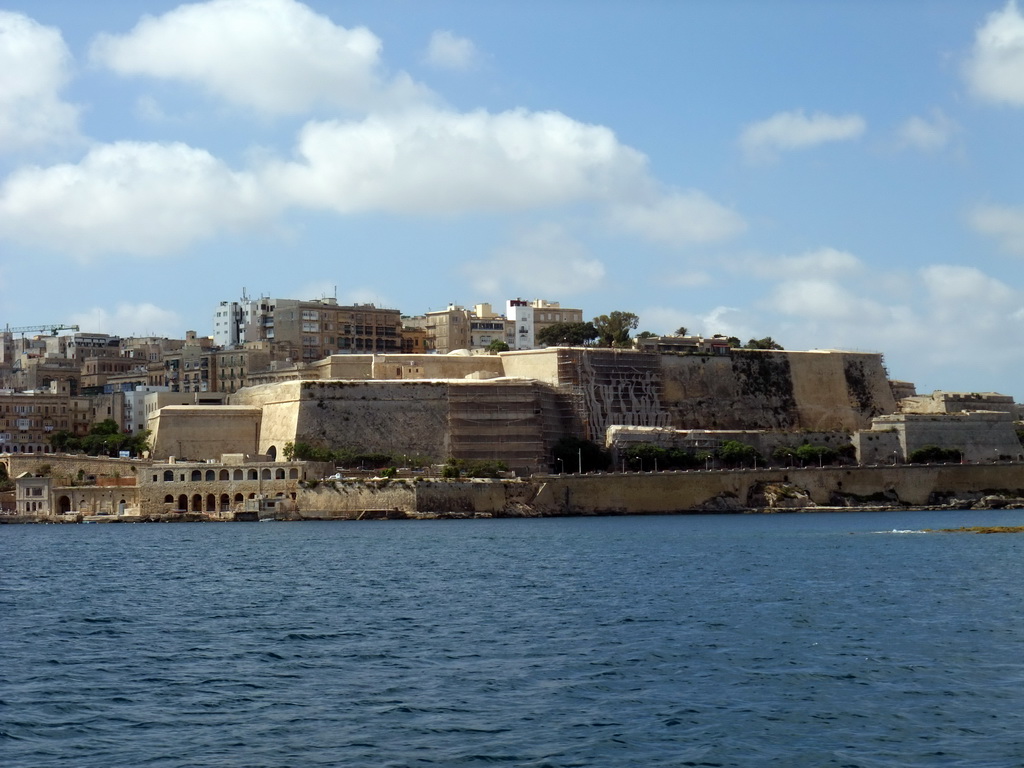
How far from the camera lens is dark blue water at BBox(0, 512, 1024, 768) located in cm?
1666

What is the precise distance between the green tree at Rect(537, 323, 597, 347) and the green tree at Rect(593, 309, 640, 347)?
0.65m

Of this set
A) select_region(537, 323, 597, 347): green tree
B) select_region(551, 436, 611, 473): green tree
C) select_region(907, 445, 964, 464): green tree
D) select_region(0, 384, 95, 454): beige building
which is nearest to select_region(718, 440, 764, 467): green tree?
select_region(551, 436, 611, 473): green tree

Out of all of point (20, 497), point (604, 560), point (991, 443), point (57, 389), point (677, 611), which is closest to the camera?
point (677, 611)

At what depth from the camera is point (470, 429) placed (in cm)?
7000

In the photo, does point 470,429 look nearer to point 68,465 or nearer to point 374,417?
point 374,417

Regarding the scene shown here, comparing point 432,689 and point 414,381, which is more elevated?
point 414,381

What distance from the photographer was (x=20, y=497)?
65062 millimetres

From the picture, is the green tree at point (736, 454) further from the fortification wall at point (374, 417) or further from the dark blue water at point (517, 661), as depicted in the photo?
the dark blue water at point (517, 661)

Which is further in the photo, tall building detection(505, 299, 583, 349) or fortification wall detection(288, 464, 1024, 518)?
tall building detection(505, 299, 583, 349)

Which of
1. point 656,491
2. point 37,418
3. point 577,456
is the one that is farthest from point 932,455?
point 37,418

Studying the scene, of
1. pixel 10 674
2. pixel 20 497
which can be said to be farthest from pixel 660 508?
→ pixel 10 674

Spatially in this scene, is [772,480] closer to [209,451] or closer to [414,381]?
[414,381]

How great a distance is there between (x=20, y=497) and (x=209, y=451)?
1018 cm

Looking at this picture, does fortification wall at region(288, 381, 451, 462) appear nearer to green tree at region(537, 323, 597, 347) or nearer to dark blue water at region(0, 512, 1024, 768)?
green tree at region(537, 323, 597, 347)
